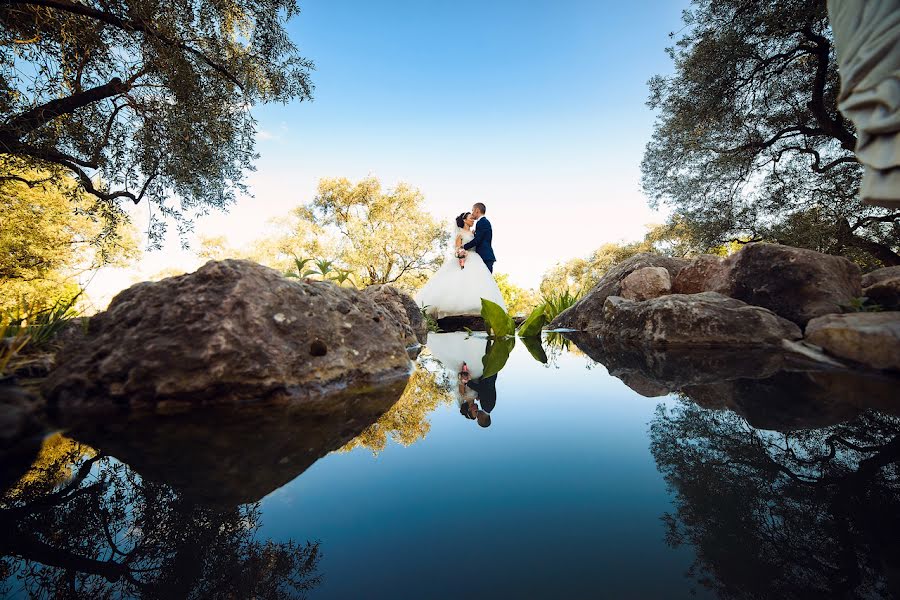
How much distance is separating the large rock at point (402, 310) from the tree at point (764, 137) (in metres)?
8.96

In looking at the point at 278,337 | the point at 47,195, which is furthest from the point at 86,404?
the point at 47,195

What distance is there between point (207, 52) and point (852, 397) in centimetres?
869

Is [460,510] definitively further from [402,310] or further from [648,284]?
[648,284]

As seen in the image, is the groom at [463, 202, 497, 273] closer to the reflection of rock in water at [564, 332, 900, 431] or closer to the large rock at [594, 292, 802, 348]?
the large rock at [594, 292, 802, 348]

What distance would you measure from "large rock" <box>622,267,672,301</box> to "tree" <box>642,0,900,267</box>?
6018mm

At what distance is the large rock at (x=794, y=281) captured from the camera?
4259 millimetres

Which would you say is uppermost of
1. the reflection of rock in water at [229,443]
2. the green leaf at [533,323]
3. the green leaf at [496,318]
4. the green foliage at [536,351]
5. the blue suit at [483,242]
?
the blue suit at [483,242]

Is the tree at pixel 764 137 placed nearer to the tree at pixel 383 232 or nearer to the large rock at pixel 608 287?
the large rock at pixel 608 287

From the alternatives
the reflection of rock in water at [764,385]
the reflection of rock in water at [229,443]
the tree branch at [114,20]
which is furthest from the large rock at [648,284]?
the tree branch at [114,20]

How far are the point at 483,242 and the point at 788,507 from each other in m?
9.14

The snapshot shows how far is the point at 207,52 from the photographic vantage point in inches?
246

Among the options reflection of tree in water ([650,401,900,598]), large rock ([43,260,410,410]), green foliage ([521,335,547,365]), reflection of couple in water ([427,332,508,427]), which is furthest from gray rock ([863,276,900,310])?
large rock ([43,260,410,410])

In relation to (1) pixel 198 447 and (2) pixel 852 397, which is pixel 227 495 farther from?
(2) pixel 852 397

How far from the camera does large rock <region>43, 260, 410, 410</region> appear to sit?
66.1 inches
